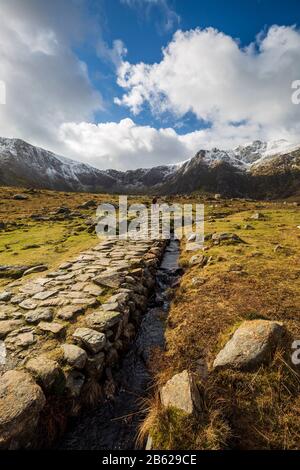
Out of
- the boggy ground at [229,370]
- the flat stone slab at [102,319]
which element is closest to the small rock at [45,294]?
the flat stone slab at [102,319]

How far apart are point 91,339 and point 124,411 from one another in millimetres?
2015

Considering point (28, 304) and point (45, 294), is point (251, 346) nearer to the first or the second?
point (28, 304)

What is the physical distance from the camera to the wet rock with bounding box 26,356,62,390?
6359 mm

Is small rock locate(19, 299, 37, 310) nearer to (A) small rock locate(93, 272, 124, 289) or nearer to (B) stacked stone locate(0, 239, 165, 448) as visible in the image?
(B) stacked stone locate(0, 239, 165, 448)

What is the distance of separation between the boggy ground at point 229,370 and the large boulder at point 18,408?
235cm

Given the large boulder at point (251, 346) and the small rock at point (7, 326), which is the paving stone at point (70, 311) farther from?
the large boulder at point (251, 346)

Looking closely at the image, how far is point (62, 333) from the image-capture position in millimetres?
8172

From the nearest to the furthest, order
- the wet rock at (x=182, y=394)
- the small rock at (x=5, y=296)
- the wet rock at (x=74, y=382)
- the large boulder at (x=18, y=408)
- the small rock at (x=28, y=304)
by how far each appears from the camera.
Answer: the large boulder at (x=18, y=408)
the wet rock at (x=182, y=394)
the wet rock at (x=74, y=382)
the small rock at (x=28, y=304)
the small rock at (x=5, y=296)

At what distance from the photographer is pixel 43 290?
11.5 metres

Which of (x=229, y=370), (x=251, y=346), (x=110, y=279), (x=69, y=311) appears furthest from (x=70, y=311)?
(x=251, y=346)

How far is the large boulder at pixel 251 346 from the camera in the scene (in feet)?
22.7

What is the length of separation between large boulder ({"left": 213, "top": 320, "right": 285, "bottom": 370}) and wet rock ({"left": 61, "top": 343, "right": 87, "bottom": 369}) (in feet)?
11.4

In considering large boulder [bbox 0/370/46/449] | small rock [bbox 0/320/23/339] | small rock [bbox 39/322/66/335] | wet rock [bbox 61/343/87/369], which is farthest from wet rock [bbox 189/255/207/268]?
large boulder [bbox 0/370/46/449]
